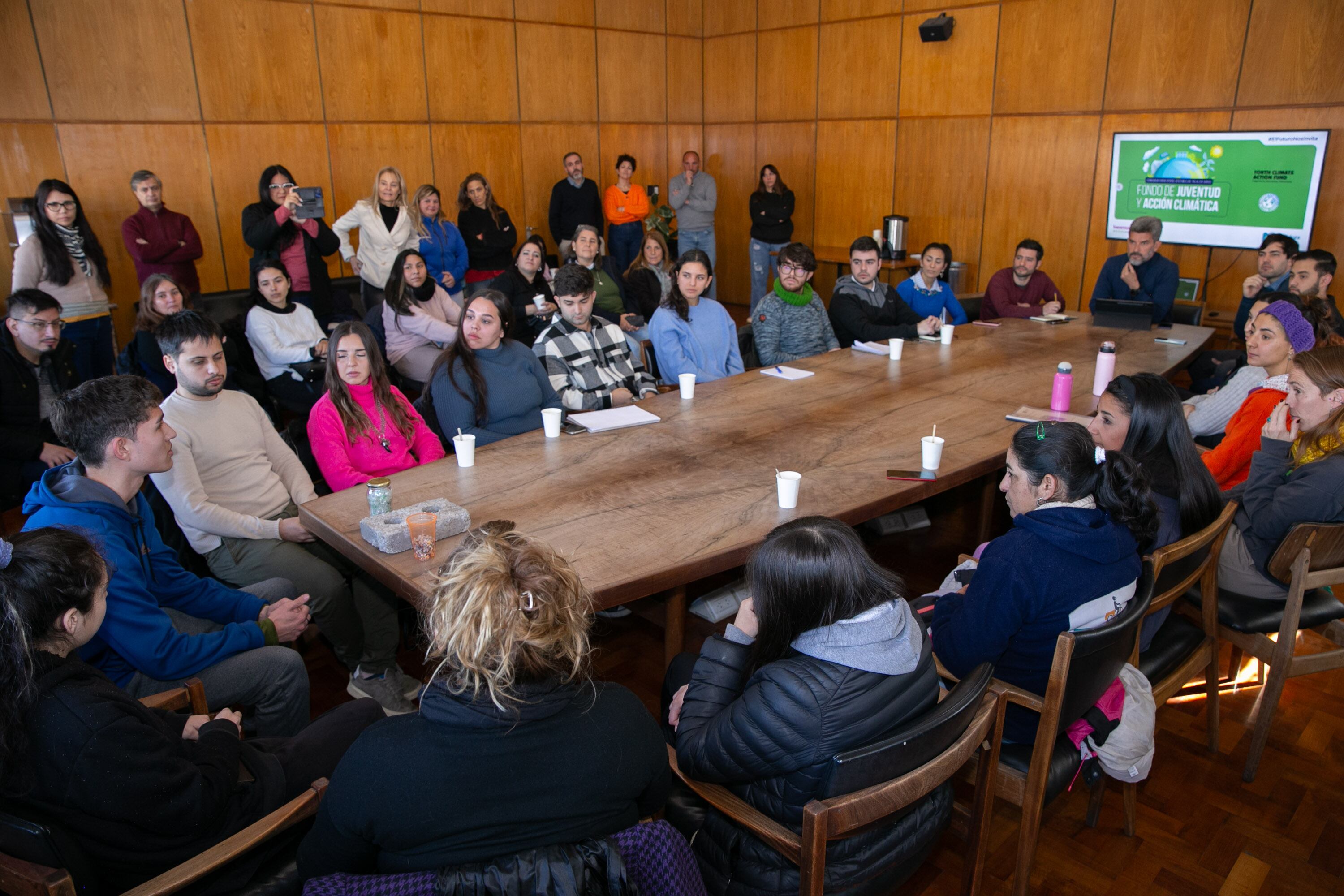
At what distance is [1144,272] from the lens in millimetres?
5746

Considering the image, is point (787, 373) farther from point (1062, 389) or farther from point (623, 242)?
point (623, 242)

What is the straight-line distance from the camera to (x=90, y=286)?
209 inches

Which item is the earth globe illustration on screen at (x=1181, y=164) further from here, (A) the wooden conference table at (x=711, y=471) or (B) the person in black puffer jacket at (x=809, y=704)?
(B) the person in black puffer jacket at (x=809, y=704)

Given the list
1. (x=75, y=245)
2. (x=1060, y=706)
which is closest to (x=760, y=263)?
(x=75, y=245)

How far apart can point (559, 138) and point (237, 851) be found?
8.25 m

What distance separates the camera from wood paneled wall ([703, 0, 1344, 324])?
6293 mm

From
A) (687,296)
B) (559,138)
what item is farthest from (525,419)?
(559,138)

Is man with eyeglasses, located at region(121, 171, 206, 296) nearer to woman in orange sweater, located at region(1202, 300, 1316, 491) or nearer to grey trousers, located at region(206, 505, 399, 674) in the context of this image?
grey trousers, located at region(206, 505, 399, 674)

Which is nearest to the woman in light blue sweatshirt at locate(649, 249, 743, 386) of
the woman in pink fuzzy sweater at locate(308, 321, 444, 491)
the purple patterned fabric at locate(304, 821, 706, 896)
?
the woman in pink fuzzy sweater at locate(308, 321, 444, 491)

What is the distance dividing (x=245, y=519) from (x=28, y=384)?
162cm

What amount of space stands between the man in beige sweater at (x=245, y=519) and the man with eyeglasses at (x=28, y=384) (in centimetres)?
110

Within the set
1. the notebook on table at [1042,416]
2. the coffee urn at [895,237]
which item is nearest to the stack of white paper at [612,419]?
the notebook on table at [1042,416]

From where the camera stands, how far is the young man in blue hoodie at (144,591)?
81.0 inches

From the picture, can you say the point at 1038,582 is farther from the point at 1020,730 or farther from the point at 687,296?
the point at 687,296
